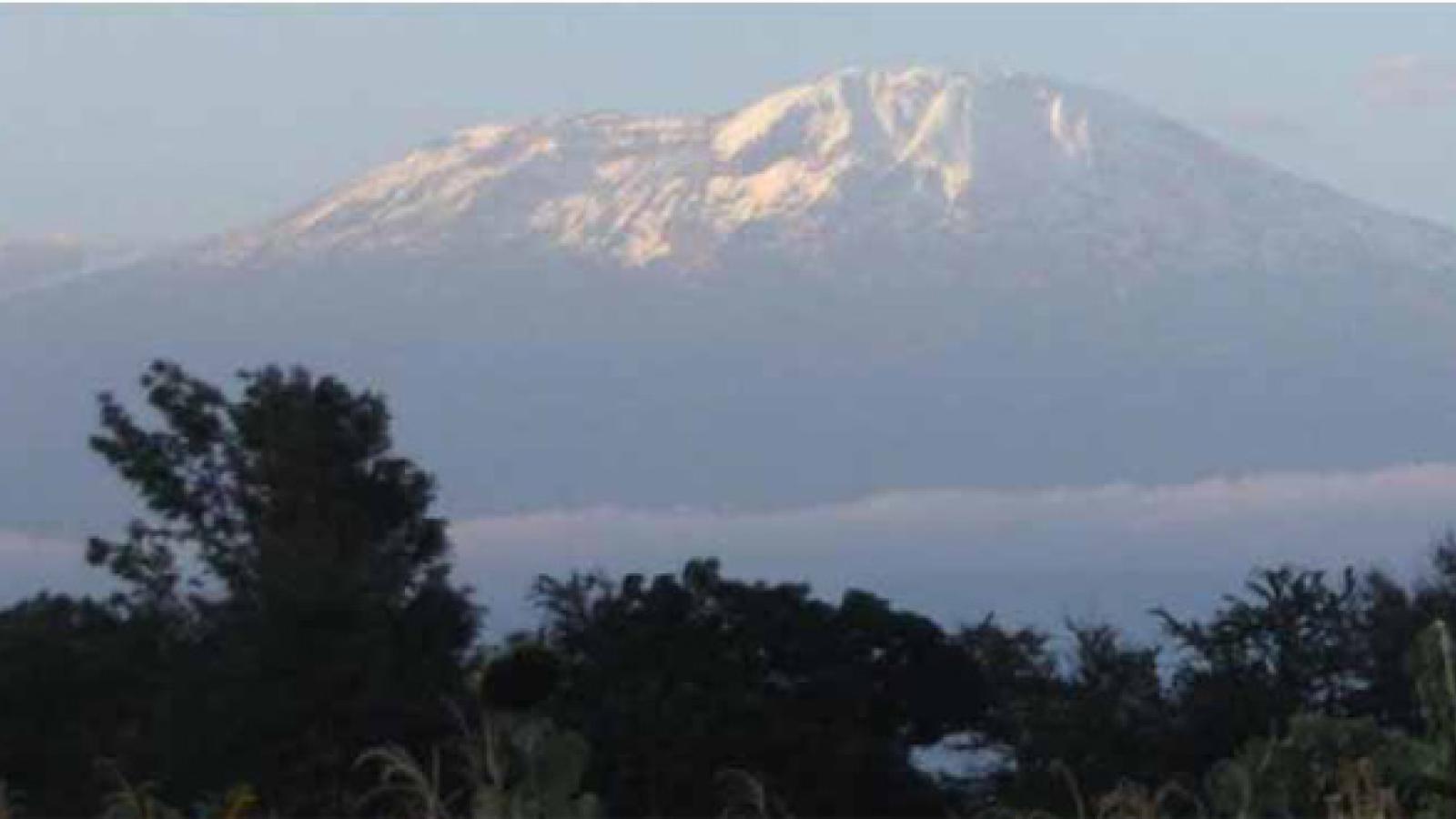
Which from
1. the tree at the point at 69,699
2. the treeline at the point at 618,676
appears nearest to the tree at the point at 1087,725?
the treeline at the point at 618,676

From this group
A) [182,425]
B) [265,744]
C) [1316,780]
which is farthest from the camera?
[182,425]

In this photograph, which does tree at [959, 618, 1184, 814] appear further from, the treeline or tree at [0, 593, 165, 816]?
tree at [0, 593, 165, 816]

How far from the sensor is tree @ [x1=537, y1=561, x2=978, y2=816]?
42.5 metres

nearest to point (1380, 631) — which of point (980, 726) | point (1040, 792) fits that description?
point (980, 726)

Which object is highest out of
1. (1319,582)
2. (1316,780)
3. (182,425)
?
(182,425)

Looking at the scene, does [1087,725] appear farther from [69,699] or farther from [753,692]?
[69,699]

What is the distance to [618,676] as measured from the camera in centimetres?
4684

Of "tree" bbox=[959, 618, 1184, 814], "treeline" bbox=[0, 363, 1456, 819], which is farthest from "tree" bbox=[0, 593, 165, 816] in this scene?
"tree" bbox=[959, 618, 1184, 814]

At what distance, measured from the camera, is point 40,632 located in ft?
160

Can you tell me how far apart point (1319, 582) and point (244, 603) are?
14.7 metres

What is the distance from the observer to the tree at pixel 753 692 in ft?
139

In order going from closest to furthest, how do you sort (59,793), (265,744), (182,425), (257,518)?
1. (59,793)
2. (265,744)
3. (257,518)
4. (182,425)

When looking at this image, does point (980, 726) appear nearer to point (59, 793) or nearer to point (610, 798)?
point (610, 798)

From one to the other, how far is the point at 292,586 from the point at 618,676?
4.31 m
